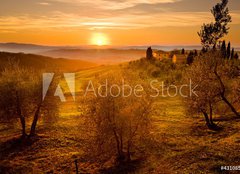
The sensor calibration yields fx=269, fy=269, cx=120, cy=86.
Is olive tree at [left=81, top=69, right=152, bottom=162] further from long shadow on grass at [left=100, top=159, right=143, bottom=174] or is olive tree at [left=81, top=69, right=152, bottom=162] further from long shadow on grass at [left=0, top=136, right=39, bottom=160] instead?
long shadow on grass at [left=0, top=136, right=39, bottom=160]

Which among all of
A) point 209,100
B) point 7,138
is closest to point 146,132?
point 209,100

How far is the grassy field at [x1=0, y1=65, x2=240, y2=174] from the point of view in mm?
30062

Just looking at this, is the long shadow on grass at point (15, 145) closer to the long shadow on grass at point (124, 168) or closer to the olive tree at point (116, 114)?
the olive tree at point (116, 114)

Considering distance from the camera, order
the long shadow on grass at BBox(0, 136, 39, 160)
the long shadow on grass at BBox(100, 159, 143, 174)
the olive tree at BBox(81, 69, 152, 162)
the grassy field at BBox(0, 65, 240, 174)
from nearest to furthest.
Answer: the olive tree at BBox(81, 69, 152, 162), the grassy field at BBox(0, 65, 240, 174), the long shadow on grass at BBox(100, 159, 143, 174), the long shadow on grass at BBox(0, 136, 39, 160)

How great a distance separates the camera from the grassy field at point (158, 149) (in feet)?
98.6

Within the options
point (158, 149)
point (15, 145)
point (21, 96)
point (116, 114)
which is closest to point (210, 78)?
point (158, 149)

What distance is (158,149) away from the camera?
36.1 meters

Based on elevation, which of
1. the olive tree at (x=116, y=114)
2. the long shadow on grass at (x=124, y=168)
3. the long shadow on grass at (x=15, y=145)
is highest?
the olive tree at (x=116, y=114)

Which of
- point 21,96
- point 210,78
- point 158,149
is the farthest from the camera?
point 21,96

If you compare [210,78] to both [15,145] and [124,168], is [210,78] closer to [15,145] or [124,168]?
[124,168]

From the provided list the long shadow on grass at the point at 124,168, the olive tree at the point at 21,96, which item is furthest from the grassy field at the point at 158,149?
the olive tree at the point at 21,96

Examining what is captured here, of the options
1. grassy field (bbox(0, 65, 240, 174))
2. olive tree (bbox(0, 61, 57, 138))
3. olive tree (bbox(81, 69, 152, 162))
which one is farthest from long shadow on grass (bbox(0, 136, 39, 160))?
olive tree (bbox(81, 69, 152, 162))

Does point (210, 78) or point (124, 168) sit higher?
point (210, 78)

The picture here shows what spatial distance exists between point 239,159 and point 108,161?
15.1 metres
